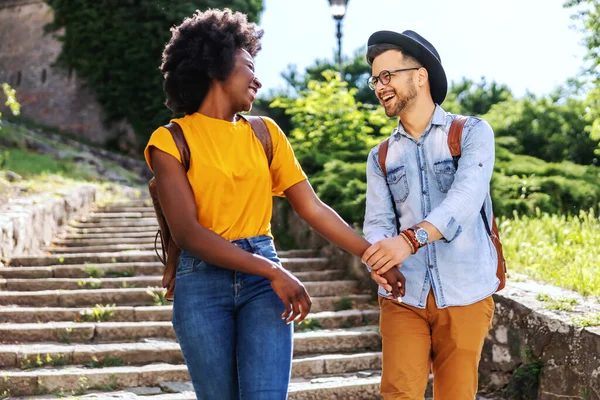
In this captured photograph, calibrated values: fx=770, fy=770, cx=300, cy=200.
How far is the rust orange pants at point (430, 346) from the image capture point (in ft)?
8.83

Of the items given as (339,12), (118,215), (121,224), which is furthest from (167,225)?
(118,215)

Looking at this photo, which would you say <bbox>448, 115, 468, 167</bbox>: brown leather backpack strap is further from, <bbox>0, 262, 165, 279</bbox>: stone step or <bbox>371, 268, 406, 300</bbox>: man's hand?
<bbox>0, 262, 165, 279</bbox>: stone step

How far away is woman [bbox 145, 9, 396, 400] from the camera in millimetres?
2248

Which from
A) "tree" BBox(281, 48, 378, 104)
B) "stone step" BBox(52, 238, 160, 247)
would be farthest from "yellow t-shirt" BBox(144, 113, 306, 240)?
"tree" BBox(281, 48, 378, 104)

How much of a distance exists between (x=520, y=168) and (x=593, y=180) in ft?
2.80

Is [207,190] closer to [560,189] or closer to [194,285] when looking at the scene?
[194,285]

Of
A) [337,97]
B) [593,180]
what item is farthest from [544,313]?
[337,97]

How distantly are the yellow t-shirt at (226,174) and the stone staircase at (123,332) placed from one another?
3283mm

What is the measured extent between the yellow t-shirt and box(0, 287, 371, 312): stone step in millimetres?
5097

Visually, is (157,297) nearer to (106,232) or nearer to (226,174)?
(106,232)

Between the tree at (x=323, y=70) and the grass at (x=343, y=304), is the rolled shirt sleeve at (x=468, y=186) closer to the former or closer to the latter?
the grass at (x=343, y=304)

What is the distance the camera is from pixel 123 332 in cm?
664

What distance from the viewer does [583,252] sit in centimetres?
609

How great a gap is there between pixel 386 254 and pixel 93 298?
542 cm
